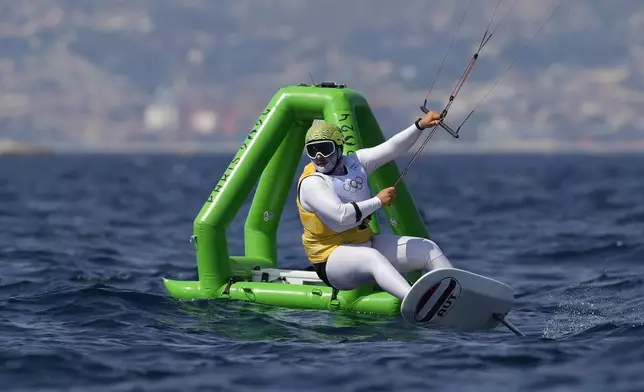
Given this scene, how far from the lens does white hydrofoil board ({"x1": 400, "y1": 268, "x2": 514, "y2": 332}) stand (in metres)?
11.4

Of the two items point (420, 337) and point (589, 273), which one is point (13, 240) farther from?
point (420, 337)

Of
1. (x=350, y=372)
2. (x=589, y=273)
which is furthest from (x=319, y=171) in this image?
(x=589, y=273)

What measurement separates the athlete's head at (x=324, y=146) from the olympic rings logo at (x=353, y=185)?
9.1 inches

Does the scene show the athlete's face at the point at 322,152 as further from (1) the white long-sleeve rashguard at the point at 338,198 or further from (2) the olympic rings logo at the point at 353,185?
(2) the olympic rings logo at the point at 353,185

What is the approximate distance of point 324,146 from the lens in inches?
476

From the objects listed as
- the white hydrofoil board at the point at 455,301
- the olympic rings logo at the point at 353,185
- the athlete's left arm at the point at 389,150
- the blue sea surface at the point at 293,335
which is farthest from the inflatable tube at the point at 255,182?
the white hydrofoil board at the point at 455,301

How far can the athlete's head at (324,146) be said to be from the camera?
12062 mm

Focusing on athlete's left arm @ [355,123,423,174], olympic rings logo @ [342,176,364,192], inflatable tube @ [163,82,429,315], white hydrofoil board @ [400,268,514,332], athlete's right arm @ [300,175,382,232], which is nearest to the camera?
white hydrofoil board @ [400,268,514,332]

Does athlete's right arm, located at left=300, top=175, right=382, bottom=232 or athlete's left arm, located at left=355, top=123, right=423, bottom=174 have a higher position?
athlete's left arm, located at left=355, top=123, right=423, bottom=174

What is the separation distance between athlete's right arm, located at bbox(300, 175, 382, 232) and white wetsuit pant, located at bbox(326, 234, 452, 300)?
12.6 inches

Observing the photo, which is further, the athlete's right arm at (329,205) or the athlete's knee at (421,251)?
the athlete's knee at (421,251)

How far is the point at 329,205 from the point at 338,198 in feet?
0.73

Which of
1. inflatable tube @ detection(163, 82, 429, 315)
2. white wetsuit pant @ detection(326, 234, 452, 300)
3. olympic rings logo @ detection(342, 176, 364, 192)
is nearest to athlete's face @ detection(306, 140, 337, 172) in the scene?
olympic rings logo @ detection(342, 176, 364, 192)

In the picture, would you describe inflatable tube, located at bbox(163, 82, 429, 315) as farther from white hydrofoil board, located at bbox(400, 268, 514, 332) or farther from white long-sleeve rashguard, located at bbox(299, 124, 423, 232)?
white hydrofoil board, located at bbox(400, 268, 514, 332)
